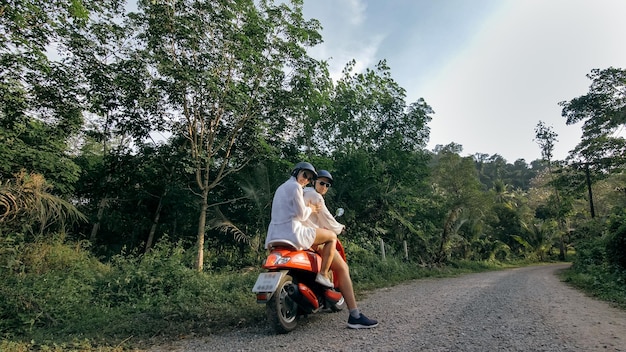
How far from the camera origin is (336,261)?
3.92 metres

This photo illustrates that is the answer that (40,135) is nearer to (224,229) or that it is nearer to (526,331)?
(224,229)

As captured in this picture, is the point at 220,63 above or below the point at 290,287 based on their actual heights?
above

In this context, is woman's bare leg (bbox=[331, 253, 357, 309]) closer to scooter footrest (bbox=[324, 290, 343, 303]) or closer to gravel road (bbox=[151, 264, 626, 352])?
scooter footrest (bbox=[324, 290, 343, 303])

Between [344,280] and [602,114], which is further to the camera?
[602,114]

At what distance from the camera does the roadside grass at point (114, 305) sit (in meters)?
3.38

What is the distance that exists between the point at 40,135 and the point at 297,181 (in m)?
7.67

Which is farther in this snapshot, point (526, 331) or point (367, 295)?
point (367, 295)

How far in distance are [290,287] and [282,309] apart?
9.0 inches

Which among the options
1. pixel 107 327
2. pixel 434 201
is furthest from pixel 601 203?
pixel 107 327

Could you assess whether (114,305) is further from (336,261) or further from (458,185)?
(458,185)

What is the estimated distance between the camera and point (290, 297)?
3537 mm

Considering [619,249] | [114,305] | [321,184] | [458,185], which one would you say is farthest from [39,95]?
[458,185]

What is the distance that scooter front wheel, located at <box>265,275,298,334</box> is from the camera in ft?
10.8

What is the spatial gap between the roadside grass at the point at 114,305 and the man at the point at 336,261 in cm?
106
